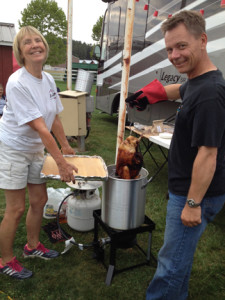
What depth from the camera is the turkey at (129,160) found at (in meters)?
2.04

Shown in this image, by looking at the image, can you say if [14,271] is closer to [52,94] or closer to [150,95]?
[52,94]

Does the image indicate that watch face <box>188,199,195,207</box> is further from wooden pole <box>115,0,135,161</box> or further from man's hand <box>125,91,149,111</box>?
wooden pole <box>115,0,135,161</box>

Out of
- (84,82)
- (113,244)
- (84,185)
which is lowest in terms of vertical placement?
(113,244)

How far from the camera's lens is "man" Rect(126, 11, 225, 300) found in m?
1.26

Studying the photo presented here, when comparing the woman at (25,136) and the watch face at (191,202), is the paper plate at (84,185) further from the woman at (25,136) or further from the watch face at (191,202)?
the watch face at (191,202)

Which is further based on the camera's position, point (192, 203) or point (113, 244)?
point (113, 244)

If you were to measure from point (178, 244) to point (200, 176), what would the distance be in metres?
0.52

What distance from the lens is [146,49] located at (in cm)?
586

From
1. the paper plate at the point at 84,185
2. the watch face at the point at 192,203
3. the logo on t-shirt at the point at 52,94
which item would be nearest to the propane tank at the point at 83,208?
the paper plate at the point at 84,185

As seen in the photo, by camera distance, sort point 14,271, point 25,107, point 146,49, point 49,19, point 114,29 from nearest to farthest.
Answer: point 25,107 < point 14,271 < point 146,49 < point 114,29 < point 49,19

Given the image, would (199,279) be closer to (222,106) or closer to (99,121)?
(222,106)

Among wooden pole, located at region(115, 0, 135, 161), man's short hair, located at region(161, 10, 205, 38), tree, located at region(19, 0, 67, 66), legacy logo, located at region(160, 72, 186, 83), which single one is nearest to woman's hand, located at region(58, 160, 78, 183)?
man's short hair, located at region(161, 10, 205, 38)

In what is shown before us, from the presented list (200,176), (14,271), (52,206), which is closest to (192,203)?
(200,176)

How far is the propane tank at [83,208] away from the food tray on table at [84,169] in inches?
22.4
